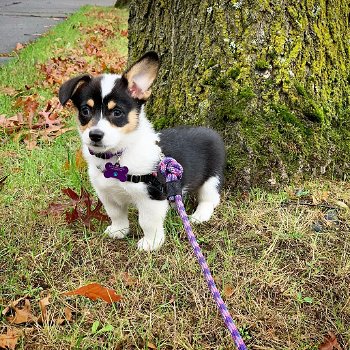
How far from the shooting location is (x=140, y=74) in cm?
289

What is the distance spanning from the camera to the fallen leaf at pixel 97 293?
258cm

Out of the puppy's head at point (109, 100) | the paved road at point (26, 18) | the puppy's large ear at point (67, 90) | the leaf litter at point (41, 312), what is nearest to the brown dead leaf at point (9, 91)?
the paved road at point (26, 18)

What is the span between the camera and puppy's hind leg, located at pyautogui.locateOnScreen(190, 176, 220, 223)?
3438 mm

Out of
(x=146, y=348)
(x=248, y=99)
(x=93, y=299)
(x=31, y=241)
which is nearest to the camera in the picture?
(x=146, y=348)

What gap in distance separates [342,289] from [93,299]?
56.1 inches

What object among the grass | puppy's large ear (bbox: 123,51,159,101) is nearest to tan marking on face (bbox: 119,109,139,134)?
puppy's large ear (bbox: 123,51,159,101)

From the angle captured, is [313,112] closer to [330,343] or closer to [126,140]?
[126,140]

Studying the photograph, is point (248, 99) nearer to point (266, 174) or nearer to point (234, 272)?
point (266, 174)

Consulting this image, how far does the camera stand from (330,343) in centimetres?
244

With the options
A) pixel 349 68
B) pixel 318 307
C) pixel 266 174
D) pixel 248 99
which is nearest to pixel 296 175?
pixel 266 174

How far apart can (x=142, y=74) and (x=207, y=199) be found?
1.14m

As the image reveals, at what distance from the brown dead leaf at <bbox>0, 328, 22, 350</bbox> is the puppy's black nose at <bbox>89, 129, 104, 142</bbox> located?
1093mm

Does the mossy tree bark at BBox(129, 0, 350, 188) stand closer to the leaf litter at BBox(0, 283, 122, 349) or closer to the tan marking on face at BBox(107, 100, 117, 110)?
the tan marking on face at BBox(107, 100, 117, 110)

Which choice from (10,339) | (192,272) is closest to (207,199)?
(192,272)
